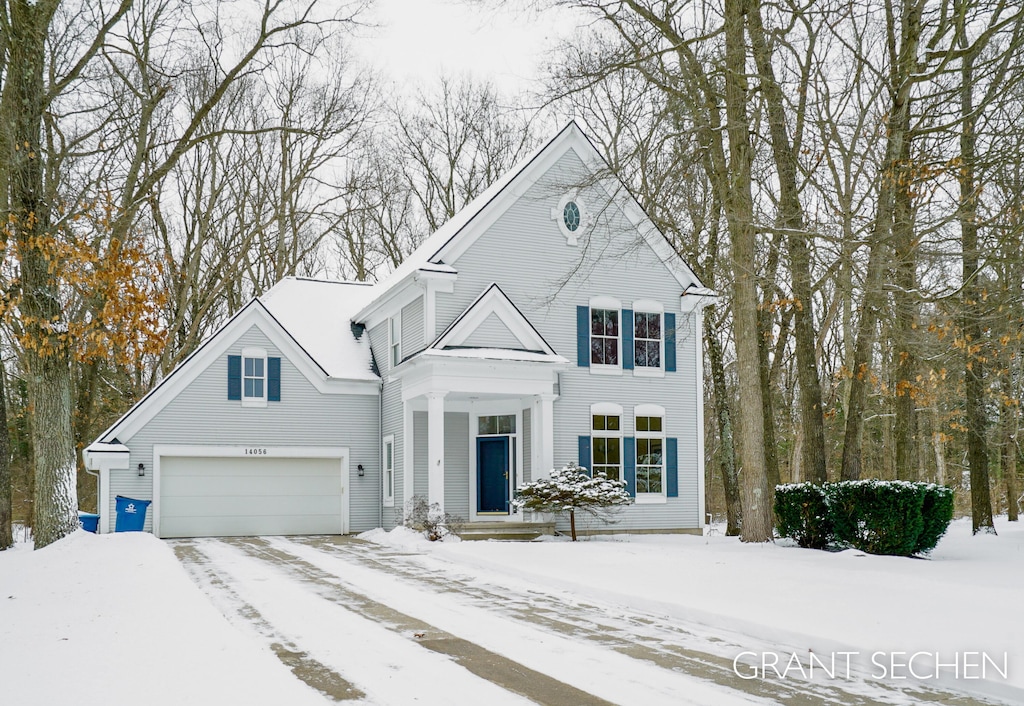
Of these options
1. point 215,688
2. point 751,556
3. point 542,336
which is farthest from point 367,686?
point 542,336

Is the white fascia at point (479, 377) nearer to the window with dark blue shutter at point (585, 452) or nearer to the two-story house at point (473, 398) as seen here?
the two-story house at point (473, 398)

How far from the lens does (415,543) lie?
715 inches

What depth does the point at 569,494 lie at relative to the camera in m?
19.0

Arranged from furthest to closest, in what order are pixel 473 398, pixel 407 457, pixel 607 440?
pixel 607 440, pixel 473 398, pixel 407 457

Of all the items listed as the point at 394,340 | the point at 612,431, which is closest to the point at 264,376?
the point at 394,340

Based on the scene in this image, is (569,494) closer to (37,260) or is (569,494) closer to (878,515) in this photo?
(878,515)

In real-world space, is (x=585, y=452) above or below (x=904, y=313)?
below

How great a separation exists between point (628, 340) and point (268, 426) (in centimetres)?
863

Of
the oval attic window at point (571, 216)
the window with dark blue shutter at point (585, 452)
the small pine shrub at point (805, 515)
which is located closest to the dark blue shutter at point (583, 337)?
the window with dark blue shutter at point (585, 452)

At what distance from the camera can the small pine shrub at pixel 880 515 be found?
587 inches

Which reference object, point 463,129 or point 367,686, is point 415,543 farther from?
point 463,129

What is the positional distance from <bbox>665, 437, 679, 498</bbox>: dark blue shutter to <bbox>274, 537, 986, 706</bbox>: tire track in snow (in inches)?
372

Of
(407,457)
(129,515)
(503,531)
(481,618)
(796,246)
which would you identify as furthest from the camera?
(407,457)

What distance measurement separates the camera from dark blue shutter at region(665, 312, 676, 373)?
898 inches
